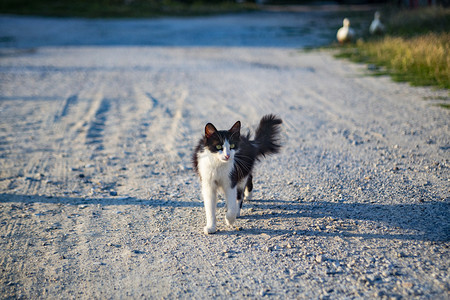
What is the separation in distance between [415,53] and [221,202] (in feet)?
28.4

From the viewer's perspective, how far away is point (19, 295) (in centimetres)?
362

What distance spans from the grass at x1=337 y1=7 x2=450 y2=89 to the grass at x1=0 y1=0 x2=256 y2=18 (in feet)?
60.9

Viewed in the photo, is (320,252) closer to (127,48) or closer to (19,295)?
(19,295)

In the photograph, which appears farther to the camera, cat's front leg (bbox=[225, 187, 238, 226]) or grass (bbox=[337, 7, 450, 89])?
grass (bbox=[337, 7, 450, 89])

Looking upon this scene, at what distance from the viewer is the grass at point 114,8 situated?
103 feet

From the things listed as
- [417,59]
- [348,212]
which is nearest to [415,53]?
[417,59]

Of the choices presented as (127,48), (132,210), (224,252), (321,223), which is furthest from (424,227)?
(127,48)

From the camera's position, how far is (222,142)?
14.5ft

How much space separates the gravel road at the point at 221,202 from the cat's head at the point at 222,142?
80cm

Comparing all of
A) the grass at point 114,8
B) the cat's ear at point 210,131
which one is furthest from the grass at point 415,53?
the grass at point 114,8

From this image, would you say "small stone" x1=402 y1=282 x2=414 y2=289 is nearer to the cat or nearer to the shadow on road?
the shadow on road

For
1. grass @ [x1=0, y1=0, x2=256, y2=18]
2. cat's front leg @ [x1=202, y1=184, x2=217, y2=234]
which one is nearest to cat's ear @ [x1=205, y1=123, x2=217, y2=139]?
cat's front leg @ [x1=202, y1=184, x2=217, y2=234]

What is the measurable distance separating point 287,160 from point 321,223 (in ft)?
6.64

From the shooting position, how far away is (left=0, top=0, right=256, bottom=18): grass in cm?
3139
